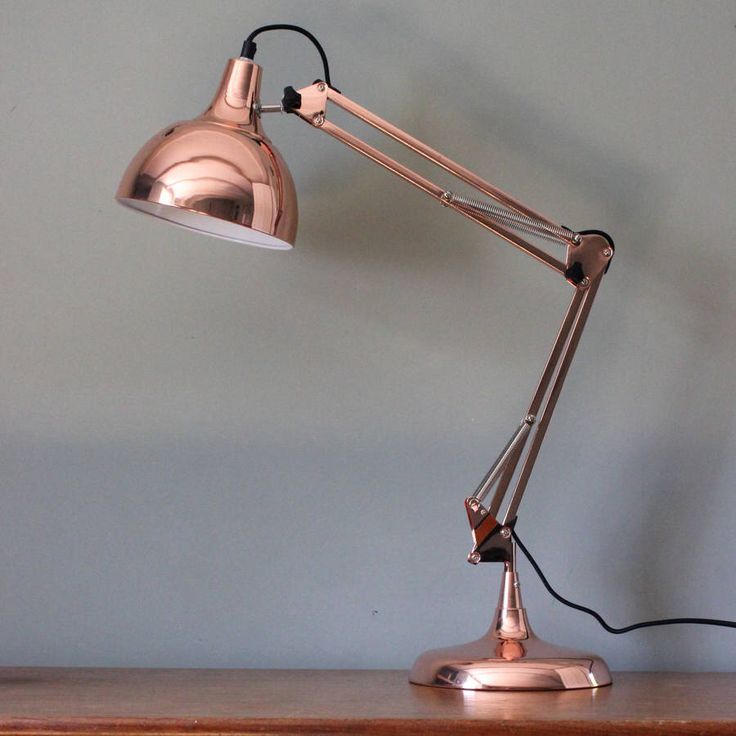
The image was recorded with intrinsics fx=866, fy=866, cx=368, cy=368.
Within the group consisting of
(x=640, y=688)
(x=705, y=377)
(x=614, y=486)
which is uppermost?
(x=705, y=377)

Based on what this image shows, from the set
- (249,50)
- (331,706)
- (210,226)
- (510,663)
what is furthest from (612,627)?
(249,50)

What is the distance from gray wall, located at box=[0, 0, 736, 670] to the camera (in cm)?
109

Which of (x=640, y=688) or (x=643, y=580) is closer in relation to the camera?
(x=640, y=688)

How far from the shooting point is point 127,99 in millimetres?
1150

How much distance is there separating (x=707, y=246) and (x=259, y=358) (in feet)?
1.96

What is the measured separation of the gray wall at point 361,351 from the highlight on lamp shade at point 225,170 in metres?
0.24

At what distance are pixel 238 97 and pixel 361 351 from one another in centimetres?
36

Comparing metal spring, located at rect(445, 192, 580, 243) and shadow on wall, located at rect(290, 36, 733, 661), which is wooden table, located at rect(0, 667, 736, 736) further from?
metal spring, located at rect(445, 192, 580, 243)

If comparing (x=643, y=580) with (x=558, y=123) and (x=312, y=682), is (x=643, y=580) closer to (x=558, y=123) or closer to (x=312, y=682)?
(x=312, y=682)

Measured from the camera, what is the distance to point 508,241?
0.93 meters

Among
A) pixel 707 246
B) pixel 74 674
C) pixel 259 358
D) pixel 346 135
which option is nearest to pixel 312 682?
pixel 74 674

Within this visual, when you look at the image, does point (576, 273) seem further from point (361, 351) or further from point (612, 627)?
point (612, 627)

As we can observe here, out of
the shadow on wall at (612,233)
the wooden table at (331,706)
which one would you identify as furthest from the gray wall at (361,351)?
the wooden table at (331,706)

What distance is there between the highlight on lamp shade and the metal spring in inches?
7.2
